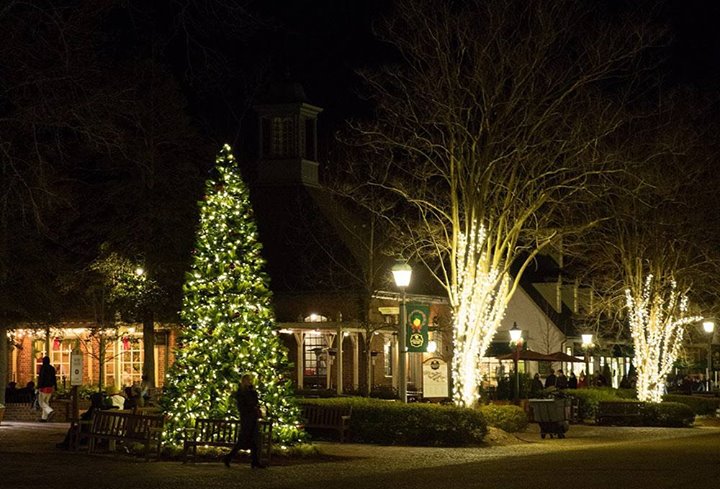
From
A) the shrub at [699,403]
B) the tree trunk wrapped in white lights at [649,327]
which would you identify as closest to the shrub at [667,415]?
the tree trunk wrapped in white lights at [649,327]

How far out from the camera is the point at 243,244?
25.0 meters

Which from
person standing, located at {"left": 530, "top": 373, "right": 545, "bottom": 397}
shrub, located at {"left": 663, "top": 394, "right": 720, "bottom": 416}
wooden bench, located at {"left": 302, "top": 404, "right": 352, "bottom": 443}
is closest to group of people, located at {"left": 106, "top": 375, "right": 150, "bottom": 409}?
wooden bench, located at {"left": 302, "top": 404, "right": 352, "bottom": 443}

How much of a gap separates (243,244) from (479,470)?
652 cm

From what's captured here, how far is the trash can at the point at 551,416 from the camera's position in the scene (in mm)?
33094

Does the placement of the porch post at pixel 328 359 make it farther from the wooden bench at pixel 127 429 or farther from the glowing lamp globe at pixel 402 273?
the wooden bench at pixel 127 429

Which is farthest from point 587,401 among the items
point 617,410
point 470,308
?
point 470,308

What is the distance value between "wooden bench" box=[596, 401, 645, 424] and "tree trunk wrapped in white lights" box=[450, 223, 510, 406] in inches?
391

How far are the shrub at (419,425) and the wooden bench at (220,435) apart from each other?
20.3ft

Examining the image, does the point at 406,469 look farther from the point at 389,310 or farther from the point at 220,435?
the point at 389,310

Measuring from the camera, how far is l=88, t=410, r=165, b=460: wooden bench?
2377 centimetres

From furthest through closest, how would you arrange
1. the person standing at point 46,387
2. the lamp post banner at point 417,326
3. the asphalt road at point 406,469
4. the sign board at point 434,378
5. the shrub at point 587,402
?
the sign board at point 434,378 < the shrub at point 587,402 < the person standing at point 46,387 < the lamp post banner at point 417,326 < the asphalt road at point 406,469

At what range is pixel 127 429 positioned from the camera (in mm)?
24578

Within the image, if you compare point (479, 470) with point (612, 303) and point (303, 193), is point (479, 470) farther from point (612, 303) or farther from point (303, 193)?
point (303, 193)

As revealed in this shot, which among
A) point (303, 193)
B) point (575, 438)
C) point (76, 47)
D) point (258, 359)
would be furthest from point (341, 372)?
point (76, 47)
